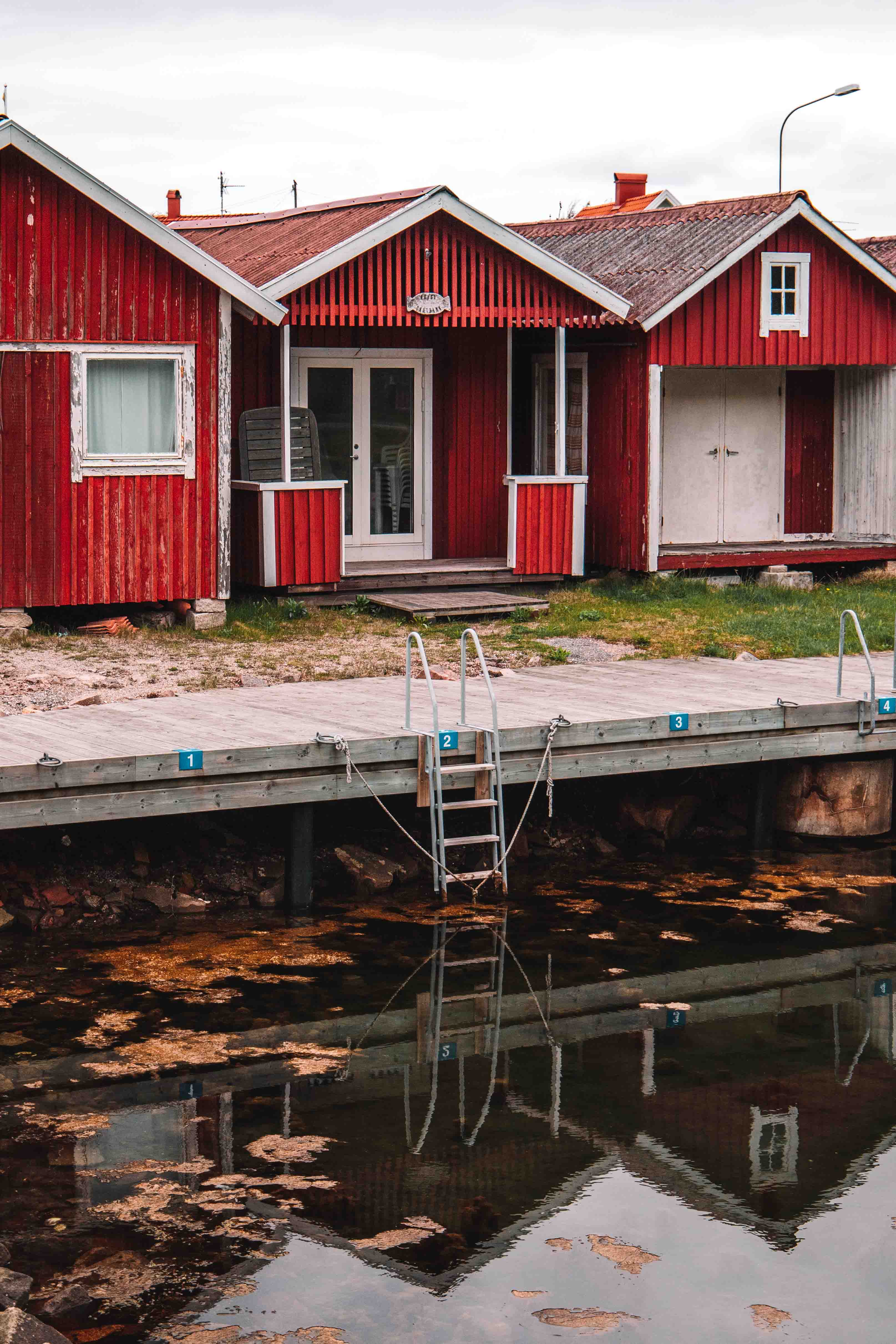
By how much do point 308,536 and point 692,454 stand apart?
18.6ft

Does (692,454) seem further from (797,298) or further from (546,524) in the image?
(546,524)

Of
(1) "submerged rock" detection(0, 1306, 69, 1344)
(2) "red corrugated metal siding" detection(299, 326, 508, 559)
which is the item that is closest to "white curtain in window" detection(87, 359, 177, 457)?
(2) "red corrugated metal siding" detection(299, 326, 508, 559)

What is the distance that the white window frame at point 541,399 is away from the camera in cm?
2042

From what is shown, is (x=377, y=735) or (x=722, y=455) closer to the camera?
(x=377, y=735)

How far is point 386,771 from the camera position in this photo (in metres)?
11.9

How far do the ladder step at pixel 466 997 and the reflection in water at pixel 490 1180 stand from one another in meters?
0.02

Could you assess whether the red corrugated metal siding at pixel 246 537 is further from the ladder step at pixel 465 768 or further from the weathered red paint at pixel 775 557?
the ladder step at pixel 465 768

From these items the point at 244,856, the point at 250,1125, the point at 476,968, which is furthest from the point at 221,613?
the point at 250,1125

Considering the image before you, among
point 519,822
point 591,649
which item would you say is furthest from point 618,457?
point 519,822

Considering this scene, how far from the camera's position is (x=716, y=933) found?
39.5 feet

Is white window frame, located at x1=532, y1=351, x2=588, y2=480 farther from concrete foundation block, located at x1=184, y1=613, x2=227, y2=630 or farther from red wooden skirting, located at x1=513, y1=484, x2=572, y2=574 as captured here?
concrete foundation block, located at x1=184, y1=613, x2=227, y2=630

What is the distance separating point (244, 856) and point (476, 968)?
6.66 feet

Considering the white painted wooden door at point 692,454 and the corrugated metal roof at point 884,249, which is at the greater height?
the corrugated metal roof at point 884,249

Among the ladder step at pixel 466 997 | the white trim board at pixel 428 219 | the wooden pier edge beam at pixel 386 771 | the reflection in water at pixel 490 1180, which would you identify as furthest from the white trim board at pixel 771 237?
the reflection in water at pixel 490 1180
